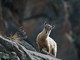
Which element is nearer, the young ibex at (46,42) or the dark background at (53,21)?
the young ibex at (46,42)

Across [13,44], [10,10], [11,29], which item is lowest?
[13,44]

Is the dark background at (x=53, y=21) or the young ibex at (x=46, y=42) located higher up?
the dark background at (x=53, y=21)

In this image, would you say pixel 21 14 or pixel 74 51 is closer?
pixel 21 14

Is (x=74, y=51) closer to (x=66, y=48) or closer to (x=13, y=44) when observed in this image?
(x=66, y=48)

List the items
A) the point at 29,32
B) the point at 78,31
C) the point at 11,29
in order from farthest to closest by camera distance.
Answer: the point at 78,31 < the point at 29,32 < the point at 11,29

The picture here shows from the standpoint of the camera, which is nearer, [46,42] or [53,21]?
[46,42]

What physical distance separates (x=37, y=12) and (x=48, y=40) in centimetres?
2702

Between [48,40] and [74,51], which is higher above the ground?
[74,51]

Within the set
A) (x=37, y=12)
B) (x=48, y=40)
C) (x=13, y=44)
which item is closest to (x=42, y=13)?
(x=37, y=12)

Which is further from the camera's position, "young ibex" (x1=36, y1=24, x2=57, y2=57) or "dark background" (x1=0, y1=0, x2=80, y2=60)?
"dark background" (x1=0, y1=0, x2=80, y2=60)

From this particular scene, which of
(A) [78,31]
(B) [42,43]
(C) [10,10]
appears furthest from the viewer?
(A) [78,31]

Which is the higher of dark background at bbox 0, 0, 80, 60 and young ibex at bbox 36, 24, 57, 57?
dark background at bbox 0, 0, 80, 60

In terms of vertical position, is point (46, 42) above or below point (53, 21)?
below

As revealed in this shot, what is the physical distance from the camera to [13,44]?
43.2ft
